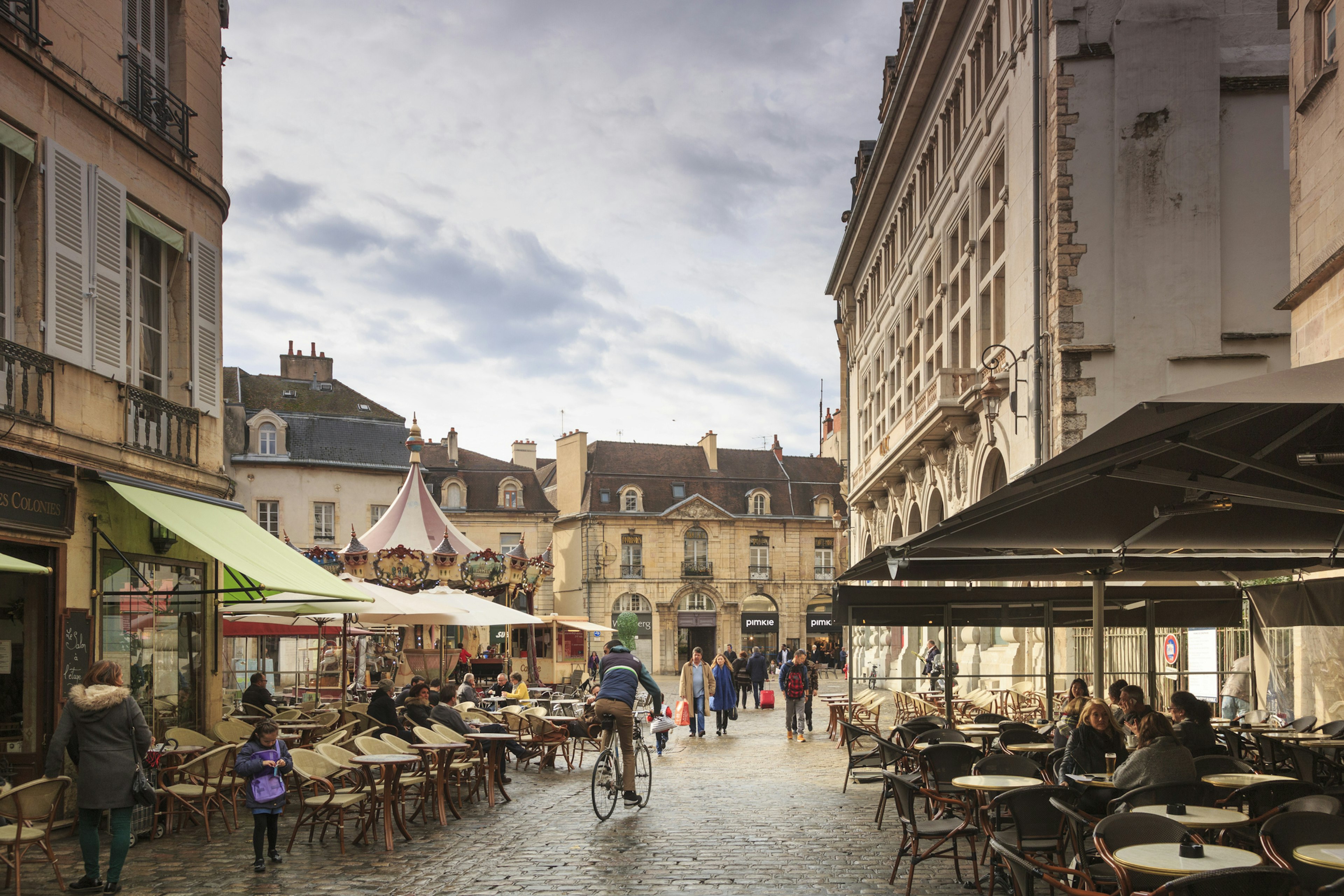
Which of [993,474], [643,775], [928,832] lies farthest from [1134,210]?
[928,832]

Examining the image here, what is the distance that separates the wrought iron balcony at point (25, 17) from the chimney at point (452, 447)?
184ft

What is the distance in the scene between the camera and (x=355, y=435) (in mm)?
52281

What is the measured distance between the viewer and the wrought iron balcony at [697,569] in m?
64.0

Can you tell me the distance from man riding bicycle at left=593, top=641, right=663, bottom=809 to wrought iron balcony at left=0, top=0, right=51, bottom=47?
7355mm

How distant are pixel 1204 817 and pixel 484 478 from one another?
2404 inches

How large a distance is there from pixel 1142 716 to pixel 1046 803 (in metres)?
1.63

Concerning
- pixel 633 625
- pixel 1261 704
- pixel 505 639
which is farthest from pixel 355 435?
pixel 1261 704

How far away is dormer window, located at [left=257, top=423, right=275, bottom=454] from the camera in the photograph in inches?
2009

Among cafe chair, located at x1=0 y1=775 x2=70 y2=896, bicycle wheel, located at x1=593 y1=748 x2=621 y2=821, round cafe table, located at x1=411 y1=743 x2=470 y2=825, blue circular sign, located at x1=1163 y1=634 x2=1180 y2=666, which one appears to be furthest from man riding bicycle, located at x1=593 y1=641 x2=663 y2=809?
blue circular sign, located at x1=1163 y1=634 x2=1180 y2=666

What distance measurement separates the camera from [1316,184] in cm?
1274

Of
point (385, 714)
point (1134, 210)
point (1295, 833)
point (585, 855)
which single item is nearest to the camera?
point (1295, 833)

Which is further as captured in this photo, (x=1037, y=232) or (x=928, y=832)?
(x=1037, y=232)

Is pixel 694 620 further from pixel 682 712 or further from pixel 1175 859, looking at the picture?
pixel 1175 859

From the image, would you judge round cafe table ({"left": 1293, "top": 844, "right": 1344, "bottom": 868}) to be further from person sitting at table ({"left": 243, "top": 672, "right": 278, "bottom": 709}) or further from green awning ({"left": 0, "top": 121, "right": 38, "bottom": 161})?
person sitting at table ({"left": 243, "top": 672, "right": 278, "bottom": 709})
